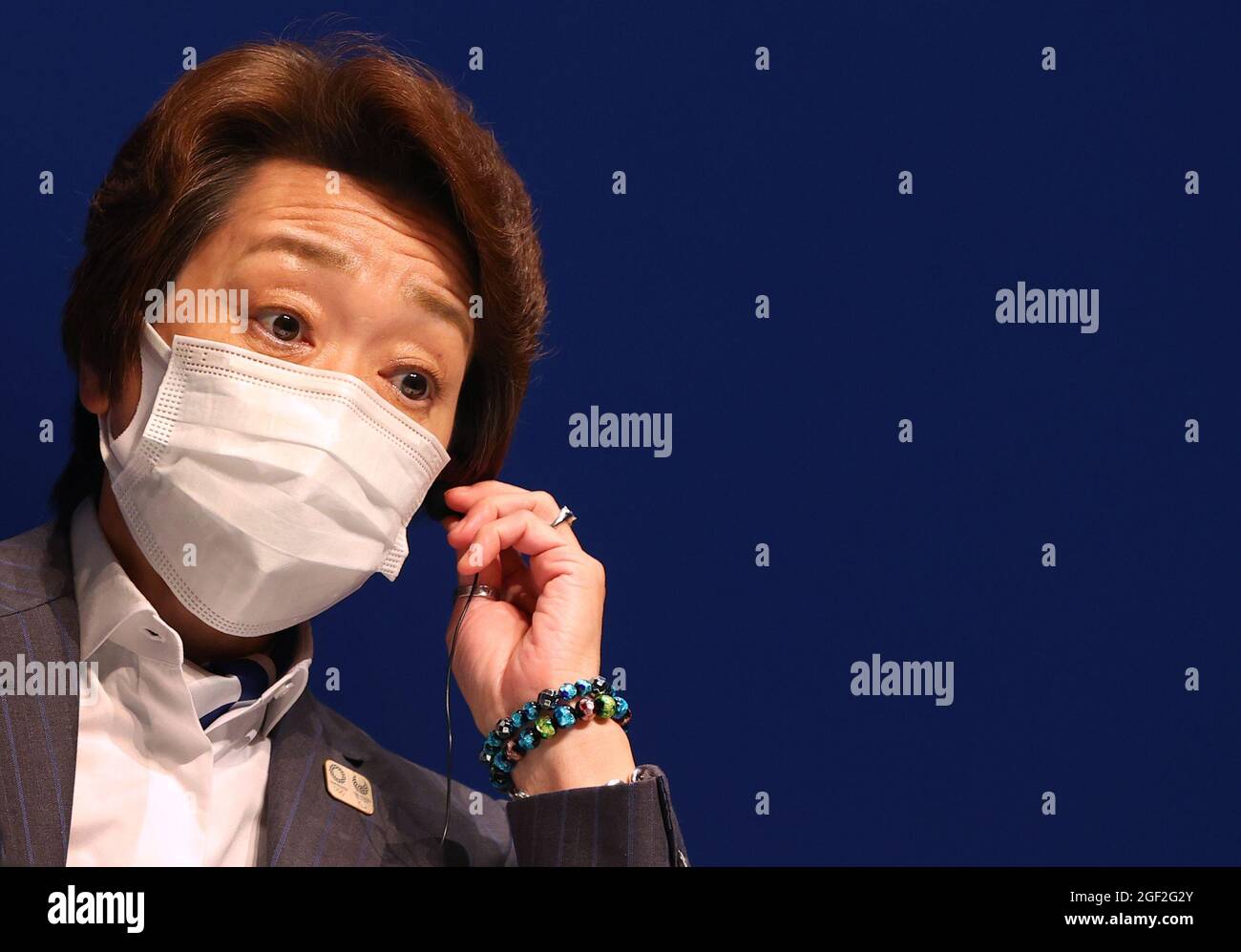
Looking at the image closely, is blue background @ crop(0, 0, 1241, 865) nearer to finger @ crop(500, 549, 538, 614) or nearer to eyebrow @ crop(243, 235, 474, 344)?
finger @ crop(500, 549, 538, 614)

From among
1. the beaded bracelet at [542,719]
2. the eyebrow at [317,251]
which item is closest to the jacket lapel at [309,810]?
the beaded bracelet at [542,719]

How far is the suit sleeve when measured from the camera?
6.09 feet

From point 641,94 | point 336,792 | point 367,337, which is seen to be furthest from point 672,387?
point 336,792

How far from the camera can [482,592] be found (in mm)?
2145

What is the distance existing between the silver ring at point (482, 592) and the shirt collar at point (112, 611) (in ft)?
1.15

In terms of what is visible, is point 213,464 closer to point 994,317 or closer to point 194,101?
point 194,101

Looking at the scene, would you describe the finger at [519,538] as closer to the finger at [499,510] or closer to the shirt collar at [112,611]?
the finger at [499,510]

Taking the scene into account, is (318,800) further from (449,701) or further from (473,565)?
(473,565)

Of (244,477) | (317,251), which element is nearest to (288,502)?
(244,477)

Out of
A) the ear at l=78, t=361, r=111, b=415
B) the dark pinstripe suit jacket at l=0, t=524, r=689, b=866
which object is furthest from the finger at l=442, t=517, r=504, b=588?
the ear at l=78, t=361, r=111, b=415

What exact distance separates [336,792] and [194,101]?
1.01m

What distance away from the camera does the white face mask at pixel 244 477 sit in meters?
1.72

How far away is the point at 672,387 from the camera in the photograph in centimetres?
246

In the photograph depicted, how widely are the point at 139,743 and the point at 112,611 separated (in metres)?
0.18
